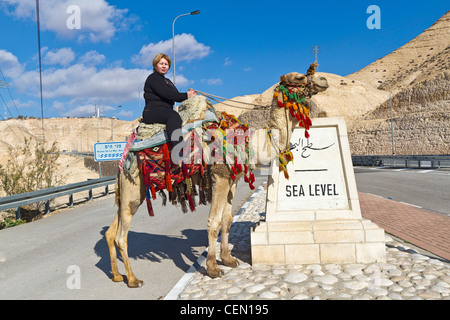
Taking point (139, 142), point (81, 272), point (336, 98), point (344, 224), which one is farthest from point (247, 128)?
point (336, 98)

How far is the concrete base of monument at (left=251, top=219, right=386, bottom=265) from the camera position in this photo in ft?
16.8

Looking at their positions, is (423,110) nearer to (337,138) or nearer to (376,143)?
(376,143)

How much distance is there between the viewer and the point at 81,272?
5.43 meters

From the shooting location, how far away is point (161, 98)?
4.93m

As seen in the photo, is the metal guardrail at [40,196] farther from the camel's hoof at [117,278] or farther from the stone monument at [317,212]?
the stone monument at [317,212]

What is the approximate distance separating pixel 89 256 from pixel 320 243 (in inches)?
170

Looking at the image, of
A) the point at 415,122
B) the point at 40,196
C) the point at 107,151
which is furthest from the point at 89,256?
the point at 415,122

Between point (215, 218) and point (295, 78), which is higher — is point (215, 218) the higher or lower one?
the lower one

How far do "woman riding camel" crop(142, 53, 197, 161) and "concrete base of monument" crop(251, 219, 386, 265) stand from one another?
2136mm

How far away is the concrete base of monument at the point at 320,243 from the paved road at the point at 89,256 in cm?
139

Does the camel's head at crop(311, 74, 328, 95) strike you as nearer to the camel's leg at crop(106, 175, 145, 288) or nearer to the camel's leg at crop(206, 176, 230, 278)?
the camel's leg at crop(206, 176, 230, 278)

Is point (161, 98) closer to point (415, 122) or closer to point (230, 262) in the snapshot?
point (230, 262)

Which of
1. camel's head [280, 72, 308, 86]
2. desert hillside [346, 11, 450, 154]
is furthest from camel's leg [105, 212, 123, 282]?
desert hillside [346, 11, 450, 154]
